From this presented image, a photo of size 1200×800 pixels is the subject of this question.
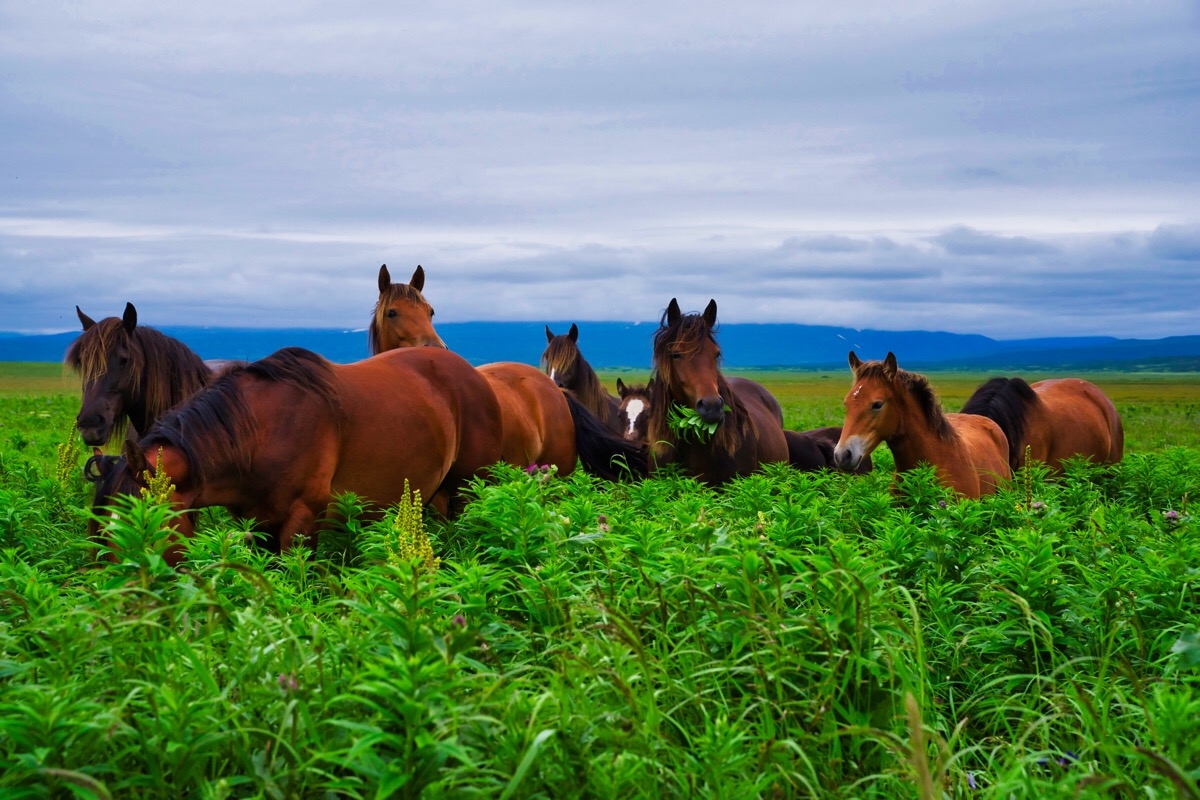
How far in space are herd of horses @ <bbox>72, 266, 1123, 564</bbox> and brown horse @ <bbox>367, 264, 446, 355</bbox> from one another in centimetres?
2


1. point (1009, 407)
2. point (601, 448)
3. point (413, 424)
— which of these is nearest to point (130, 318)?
point (413, 424)

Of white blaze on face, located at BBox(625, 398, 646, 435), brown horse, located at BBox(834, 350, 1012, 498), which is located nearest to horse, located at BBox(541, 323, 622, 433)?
white blaze on face, located at BBox(625, 398, 646, 435)

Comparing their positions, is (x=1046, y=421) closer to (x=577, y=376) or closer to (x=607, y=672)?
(x=577, y=376)

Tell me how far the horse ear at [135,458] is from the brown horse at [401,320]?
18.9 ft

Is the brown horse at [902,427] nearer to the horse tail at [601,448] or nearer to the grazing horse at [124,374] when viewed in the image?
the horse tail at [601,448]

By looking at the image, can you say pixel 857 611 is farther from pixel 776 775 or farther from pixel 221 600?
pixel 221 600

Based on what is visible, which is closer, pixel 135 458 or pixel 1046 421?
pixel 135 458

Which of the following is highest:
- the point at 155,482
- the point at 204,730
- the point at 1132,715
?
the point at 155,482

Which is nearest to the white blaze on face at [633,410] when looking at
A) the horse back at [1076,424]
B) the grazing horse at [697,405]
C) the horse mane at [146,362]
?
the grazing horse at [697,405]

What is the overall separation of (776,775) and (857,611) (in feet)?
2.26

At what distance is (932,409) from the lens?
344 inches

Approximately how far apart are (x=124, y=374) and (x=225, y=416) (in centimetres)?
276

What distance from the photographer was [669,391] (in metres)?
9.34

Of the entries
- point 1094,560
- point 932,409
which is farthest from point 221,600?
A: point 932,409
